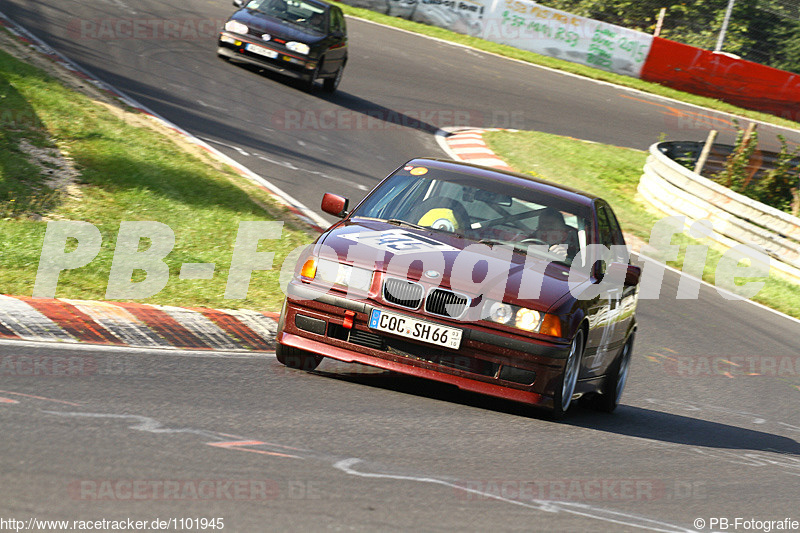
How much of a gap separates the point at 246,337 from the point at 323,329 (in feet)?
4.17

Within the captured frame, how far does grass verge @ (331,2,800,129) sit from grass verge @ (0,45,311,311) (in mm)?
16825

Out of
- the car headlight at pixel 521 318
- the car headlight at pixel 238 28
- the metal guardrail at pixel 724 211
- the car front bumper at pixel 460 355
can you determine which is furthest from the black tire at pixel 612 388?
the car headlight at pixel 238 28

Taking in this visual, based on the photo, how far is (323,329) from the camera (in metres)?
6.23

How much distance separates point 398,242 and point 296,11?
47.1ft

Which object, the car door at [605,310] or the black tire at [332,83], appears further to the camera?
the black tire at [332,83]

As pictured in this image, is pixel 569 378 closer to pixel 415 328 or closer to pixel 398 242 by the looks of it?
pixel 415 328

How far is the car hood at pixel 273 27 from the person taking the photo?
18672 mm

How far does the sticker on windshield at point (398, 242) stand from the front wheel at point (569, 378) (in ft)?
3.13

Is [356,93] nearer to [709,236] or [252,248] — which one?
[709,236]

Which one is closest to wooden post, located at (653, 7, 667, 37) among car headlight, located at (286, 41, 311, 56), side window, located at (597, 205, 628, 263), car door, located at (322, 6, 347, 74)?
car door, located at (322, 6, 347, 74)

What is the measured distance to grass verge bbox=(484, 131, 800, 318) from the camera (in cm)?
1623

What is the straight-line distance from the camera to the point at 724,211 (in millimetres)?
16234

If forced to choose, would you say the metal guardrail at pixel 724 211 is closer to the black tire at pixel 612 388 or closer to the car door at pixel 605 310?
the black tire at pixel 612 388

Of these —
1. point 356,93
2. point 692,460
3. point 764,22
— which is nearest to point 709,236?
point 356,93
